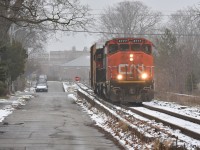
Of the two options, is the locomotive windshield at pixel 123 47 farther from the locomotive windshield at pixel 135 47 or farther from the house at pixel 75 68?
the house at pixel 75 68

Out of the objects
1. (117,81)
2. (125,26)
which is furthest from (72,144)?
(125,26)

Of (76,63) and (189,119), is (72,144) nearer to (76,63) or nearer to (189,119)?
(189,119)

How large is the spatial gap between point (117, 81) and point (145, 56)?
2.39 metres

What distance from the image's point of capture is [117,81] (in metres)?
28.5

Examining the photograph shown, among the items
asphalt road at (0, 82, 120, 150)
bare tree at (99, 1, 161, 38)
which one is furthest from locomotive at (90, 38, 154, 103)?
bare tree at (99, 1, 161, 38)

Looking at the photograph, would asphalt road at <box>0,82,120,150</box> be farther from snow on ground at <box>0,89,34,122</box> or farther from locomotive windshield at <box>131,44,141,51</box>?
locomotive windshield at <box>131,44,141,51</box>

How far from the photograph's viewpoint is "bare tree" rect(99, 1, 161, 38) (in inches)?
3425

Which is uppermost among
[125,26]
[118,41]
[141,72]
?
[125,26]

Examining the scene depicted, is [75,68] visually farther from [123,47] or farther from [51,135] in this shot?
[51,135]

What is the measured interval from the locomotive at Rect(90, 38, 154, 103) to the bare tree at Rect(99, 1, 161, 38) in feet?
184

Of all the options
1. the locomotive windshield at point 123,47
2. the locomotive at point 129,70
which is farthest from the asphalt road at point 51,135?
the locomotive windshield at point 123,47

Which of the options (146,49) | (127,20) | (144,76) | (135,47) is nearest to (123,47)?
(135,47)

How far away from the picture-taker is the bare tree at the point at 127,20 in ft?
285

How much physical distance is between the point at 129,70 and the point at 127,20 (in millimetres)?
59049
